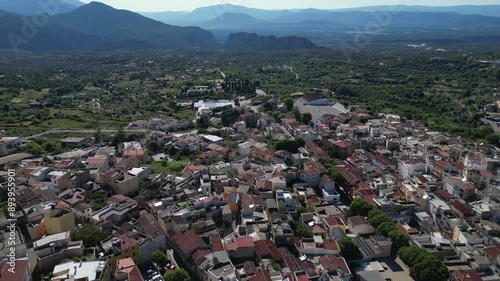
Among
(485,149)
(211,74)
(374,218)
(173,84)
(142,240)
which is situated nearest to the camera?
(142,240)

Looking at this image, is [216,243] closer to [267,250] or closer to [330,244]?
[267,250]

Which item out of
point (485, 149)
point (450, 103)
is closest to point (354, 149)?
point (485, 149)

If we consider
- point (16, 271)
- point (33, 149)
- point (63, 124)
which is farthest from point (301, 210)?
point (63, 124)

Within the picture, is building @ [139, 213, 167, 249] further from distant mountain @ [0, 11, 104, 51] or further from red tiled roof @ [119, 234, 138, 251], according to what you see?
distant mountain @ [0, 11, 104, 51]

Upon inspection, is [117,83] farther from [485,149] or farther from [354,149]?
[485,149]

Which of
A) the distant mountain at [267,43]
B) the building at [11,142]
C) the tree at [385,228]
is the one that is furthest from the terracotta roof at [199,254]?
the distant mountain at [267,43]

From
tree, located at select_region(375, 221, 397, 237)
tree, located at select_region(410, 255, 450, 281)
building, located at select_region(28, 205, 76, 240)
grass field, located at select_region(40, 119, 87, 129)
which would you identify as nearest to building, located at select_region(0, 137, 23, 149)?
grass field, located at select_region(40, 119, 87, 129)

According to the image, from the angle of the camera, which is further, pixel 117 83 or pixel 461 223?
pixel 117 83
